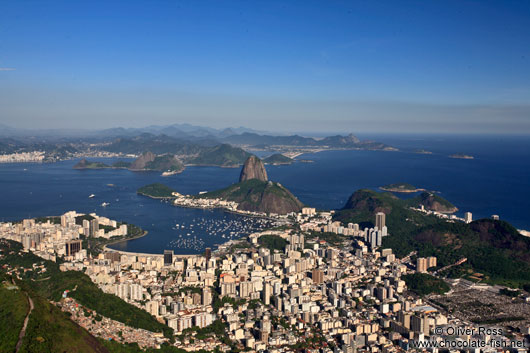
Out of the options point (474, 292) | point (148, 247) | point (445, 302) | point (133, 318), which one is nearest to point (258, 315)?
point (133, 318)

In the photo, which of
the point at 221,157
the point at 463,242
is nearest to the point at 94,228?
the point at 463,242

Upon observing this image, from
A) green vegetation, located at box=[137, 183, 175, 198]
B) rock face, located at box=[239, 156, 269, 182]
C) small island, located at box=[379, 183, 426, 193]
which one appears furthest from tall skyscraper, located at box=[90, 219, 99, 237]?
small island, located at box=[379, 183, 426, 193]

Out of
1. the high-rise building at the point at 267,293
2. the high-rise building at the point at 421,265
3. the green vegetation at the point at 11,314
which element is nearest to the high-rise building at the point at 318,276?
the high-rise building at the point at 267,293

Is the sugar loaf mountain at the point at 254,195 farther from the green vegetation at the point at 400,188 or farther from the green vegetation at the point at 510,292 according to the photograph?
the green vegetation at the point at 510,292

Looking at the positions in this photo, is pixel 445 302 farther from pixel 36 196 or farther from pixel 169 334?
pixel 36 196

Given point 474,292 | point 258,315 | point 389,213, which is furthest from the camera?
point 389,213

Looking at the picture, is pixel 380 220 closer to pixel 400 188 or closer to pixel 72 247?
pixel 72 247
